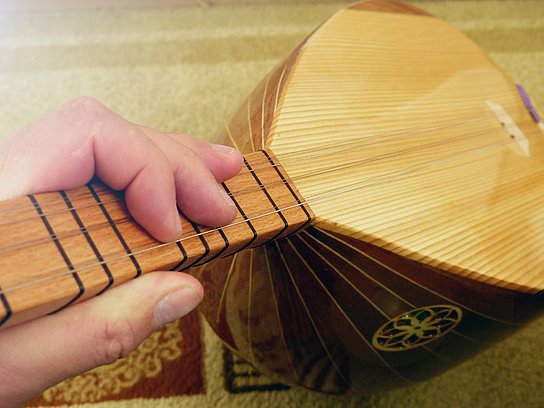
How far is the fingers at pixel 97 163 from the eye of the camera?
467 millimetres

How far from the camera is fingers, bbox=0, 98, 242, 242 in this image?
467 mm

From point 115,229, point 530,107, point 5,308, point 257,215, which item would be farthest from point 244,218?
point 530,107

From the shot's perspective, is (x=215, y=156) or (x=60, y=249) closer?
(x=60, y=249)

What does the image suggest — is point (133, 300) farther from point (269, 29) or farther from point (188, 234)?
point (269, 29)

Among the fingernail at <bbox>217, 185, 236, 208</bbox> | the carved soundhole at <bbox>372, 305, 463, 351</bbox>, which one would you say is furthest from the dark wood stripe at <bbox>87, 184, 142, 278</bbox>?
the carved soundhole at <bbox>372, 305, 463, 351</bbox>

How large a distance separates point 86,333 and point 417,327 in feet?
1.35

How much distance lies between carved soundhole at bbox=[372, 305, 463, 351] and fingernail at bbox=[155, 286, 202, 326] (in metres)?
0.29

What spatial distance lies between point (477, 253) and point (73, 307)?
18.2 inches

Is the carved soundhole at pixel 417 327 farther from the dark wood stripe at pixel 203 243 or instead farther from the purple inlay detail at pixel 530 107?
the purple inlay detail at pixel 530 107

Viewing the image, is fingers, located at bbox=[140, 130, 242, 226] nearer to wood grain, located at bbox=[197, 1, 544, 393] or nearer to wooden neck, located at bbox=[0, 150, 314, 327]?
wooden neck, located at bbox=[0, 150, 314, 327]

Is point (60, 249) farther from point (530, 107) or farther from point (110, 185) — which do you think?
point (530, 107)

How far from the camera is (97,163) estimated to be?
48 centimetres

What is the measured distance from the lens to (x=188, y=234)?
0.50 metres

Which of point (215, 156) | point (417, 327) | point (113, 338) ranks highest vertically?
point (215, 156)
